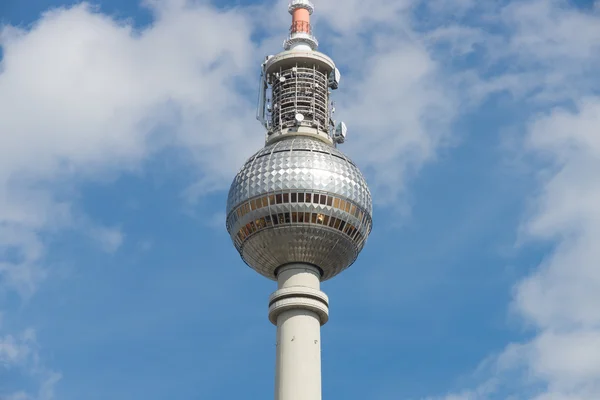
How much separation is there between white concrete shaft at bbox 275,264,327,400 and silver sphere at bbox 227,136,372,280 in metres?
2.44

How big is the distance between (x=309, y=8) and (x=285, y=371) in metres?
47.5

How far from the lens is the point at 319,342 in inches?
4161

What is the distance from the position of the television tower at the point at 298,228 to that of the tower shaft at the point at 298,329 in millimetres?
97

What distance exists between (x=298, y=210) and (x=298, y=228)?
5.92 ft

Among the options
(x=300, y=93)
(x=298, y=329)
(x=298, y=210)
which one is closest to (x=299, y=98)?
(x=300, y=93)

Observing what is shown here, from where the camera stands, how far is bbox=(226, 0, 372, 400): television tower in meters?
104

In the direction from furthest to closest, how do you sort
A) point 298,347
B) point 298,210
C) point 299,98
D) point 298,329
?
point 299,98, point 298,210, point 298,329, point 298,347

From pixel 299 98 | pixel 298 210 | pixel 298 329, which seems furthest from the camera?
pixel 299 98

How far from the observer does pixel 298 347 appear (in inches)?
4077

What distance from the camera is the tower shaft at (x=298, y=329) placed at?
102m

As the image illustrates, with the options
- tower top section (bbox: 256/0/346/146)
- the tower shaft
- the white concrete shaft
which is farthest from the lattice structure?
the white concrete shaft

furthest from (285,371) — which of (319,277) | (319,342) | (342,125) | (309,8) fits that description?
(309,8)

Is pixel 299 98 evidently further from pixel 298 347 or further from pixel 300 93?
pixel 298 347

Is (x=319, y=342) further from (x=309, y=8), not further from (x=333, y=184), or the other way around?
(x=309, y=8)
